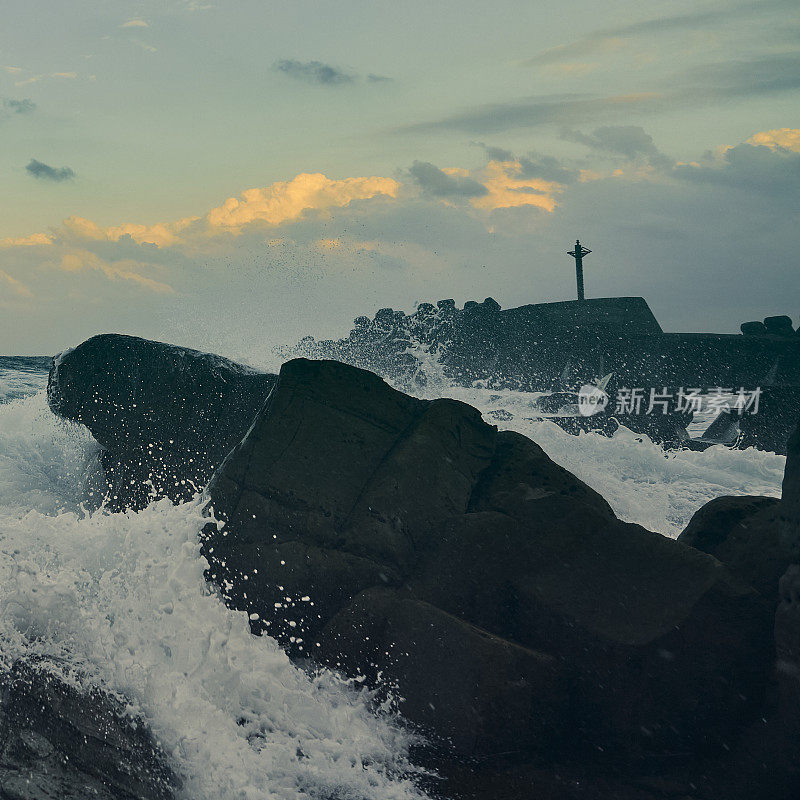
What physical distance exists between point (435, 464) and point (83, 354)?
3.98m

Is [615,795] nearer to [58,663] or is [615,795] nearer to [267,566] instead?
[267,566]

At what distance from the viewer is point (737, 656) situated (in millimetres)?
4332

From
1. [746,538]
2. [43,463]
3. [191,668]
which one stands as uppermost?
[746,538]

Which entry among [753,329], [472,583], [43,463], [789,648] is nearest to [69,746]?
[472,583]

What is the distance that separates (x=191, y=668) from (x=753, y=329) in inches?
1010

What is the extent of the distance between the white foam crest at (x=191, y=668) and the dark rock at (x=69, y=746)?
14 centimetres

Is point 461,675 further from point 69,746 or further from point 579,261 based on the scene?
point 579,261

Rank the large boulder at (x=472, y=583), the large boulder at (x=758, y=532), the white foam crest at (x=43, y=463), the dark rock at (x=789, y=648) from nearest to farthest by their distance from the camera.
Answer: the dark rock at (x=789, y=648) < the large boulder at (x=472, y=583) < the large boulder at (x=758, y=532) < the white foam crest at (x=43, y=463)

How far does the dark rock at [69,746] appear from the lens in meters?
2.99

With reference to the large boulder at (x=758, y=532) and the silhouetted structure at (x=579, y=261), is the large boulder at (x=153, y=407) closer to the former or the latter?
the large boulder at (x=758, y=532)

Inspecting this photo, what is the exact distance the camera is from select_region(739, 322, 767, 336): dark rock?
25.8 m

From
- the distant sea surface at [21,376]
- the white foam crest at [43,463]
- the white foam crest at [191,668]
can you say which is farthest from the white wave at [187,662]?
the distant sea surface at [21,376]

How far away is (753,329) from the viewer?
85.3 ft

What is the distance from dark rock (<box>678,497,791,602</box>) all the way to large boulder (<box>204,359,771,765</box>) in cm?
30
